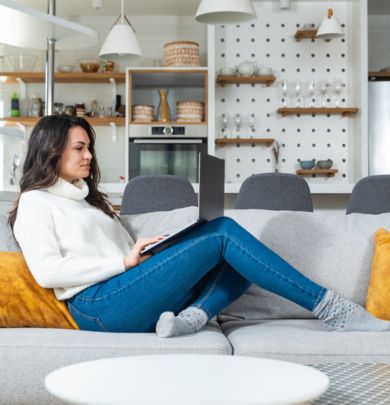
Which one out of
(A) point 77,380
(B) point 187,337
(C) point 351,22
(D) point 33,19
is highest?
(C) point 351,22

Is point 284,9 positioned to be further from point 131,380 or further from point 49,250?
point 131,380

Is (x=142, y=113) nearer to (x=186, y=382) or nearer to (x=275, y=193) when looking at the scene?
(x=275, y=193)

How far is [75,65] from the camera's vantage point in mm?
7680

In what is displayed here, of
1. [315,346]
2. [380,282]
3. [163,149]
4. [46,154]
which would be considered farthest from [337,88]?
[315,346]

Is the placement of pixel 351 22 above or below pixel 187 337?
above

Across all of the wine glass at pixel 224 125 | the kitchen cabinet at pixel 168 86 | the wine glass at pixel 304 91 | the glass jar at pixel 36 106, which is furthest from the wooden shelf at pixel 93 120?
the wine glass at pixel 304 91

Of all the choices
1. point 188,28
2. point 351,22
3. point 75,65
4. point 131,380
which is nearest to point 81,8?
point 75,65

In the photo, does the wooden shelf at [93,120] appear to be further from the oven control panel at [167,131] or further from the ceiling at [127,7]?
the ceiling at [127,7]

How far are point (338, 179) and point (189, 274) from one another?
4.88 m

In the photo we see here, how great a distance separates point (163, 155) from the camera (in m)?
6.77

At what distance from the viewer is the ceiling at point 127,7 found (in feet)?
23.7

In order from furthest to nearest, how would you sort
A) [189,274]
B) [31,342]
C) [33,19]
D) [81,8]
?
[81,8] → [33,19] → [189,274] → [31,342]

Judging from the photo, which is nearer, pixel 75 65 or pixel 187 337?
pixel 187 337

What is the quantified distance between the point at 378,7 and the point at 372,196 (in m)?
4.47
